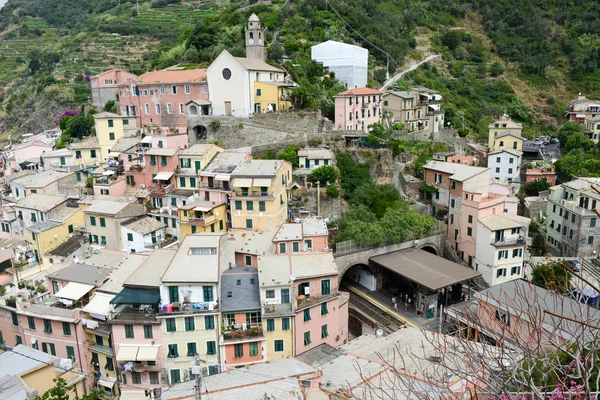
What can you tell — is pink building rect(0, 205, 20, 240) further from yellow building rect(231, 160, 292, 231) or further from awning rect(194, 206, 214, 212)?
yellow building rect(231, 160, 292, 231)

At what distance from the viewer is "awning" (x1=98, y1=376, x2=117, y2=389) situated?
86.3 feet

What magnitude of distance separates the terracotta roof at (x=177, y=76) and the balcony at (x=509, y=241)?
31.4 m

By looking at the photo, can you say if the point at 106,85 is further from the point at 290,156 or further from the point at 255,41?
the point at 290,156

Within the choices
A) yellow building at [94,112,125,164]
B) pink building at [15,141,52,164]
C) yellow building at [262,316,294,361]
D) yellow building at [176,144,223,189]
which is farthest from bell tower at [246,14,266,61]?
yellow building at [262,316,294,361]

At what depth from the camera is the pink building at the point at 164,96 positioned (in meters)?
49.3

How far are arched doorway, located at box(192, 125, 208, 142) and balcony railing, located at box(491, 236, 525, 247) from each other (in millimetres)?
27979

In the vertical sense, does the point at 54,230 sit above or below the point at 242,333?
above

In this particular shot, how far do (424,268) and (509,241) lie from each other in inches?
315

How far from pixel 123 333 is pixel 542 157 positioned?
49.7 m

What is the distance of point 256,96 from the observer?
47812 millimetres

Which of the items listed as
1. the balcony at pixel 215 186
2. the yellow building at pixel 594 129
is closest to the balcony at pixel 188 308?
the balcony at pixel 215 186

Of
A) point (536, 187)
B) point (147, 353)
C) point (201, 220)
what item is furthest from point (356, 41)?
point (147, 353)

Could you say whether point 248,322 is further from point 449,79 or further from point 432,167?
point 449,79

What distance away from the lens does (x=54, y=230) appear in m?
36.1
